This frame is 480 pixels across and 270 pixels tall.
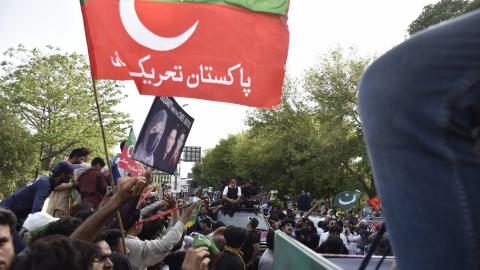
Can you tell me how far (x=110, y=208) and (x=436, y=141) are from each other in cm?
197

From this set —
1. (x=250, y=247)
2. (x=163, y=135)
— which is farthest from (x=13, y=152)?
(x=163, y=135)

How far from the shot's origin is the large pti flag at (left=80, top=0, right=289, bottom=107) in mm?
4301

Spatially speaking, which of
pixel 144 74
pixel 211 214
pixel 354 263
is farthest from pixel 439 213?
pixel 211 214

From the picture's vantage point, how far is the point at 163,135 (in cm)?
523

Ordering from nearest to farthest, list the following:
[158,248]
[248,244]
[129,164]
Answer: [158,248]
[129,164]
[248,244]

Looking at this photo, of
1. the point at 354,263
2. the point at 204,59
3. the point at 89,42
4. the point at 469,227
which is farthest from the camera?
the point at 204,59

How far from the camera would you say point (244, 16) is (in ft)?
15.6

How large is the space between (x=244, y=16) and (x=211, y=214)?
11358mm

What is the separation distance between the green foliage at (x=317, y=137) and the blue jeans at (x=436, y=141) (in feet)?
115

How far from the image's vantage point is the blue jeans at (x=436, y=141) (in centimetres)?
80

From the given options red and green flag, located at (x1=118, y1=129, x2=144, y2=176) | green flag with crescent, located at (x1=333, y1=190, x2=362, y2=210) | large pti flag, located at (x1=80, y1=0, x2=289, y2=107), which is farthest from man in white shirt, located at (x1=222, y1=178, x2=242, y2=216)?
large pti flag, located at (x1=80, y1=0, x2=289, y2=107)

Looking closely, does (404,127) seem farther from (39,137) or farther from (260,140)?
(260,140)

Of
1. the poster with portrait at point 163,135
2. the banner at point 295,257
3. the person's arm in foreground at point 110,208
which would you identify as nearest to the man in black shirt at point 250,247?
the poster with portrait at point 163,135

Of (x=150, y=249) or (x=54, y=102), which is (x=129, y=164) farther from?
(x=54, y=102)
